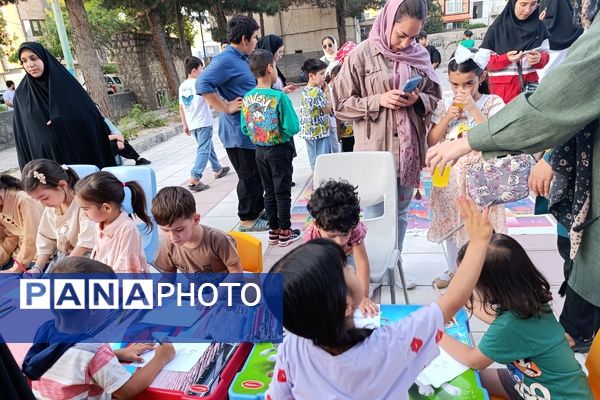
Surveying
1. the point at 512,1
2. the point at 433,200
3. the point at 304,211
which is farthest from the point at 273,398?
the point at 512,1

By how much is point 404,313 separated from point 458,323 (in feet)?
0.69

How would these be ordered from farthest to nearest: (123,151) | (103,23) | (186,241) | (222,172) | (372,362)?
(103,23) → (222,172) → (123,151) → (186,241) → (372,362)

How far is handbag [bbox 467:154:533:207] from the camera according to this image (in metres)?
2.07

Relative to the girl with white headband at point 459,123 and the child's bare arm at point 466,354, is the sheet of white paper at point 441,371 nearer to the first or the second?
the child's bare arm at point 466,354

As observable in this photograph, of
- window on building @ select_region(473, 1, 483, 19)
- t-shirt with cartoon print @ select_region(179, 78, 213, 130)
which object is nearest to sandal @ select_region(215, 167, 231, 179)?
t-shirt with cartoon print @ select_region(179, 78, 213, 130)

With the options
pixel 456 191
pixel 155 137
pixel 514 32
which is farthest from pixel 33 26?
pixel 456 191

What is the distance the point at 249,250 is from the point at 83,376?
102 centimetres

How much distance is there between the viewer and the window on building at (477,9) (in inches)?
1416

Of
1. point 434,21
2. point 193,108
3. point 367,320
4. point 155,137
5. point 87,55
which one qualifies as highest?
point 434,21

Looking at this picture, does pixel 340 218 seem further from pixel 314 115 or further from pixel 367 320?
pixel 314 115

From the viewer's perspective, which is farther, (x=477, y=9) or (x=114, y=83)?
(x=477, y=9)

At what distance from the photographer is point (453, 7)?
36.7 metres

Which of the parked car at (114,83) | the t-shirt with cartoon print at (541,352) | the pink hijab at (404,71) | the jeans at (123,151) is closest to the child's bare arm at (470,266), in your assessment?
the t-shirt with cartoon print at (541,352)

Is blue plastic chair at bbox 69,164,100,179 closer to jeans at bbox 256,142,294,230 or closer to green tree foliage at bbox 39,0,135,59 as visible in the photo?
jeans at bbox 256,142,294,230
